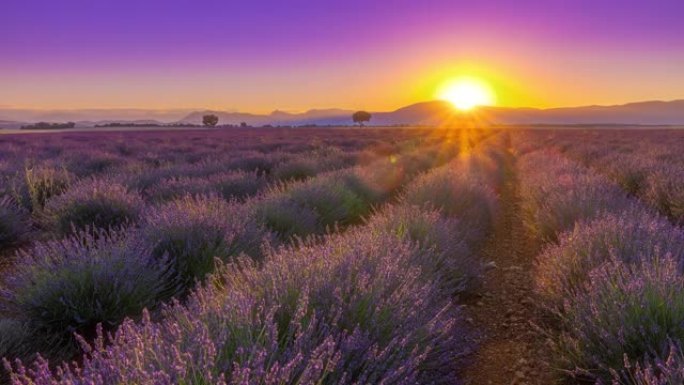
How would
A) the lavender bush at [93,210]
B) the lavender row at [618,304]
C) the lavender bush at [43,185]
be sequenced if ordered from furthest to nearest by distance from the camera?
the lavender bush at [43,185], the lavender bush at [93,210], the lavender row at [618,304]

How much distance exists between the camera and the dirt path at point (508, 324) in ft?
11.2

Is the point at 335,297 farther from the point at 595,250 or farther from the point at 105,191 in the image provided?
the point at 105,191

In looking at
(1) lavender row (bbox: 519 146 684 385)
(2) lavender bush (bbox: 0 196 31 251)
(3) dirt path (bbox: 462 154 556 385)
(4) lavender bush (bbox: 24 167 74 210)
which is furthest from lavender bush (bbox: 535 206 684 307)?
(4) lavender bush (bbox: 24 167 74 210)

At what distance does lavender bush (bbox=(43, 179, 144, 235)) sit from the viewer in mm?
6402

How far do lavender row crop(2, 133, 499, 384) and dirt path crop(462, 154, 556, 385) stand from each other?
0.25 metres

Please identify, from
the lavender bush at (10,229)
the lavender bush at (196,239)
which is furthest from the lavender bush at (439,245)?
A: the lavender bush at (10,229)

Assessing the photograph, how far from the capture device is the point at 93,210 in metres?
6.49

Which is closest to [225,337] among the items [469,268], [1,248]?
[469,268]

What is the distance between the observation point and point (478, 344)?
387 cm

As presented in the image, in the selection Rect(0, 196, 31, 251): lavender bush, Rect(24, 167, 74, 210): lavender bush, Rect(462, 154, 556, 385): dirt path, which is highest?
Rect(24, 167, 74, 210): lavender bush

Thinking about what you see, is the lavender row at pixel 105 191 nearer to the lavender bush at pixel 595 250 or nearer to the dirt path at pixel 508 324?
the dirt path at pixel 508 324

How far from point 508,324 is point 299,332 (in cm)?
276

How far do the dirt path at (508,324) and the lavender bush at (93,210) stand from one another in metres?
Result: 4.69

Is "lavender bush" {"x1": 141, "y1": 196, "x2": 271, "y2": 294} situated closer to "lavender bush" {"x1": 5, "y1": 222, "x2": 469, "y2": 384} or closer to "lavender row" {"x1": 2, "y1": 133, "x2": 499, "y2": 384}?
"lavender row" {"x1": 2, "y1": 133, "x2": 499, "y2": 384}
